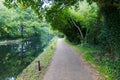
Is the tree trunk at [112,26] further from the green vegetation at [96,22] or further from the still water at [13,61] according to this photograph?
the still water at [13,61]

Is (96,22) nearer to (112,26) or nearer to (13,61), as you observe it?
(13,61)

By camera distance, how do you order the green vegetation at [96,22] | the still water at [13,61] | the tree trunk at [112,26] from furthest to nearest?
the still water at [13,61]
the tree trunk at [112,26]
the green vegetation at [96,22]

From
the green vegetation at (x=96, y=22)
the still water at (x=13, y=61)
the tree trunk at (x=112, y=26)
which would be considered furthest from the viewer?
the still water at (x=13, y=61)

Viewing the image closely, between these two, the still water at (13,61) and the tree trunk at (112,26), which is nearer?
the tree trunk at (112,26)

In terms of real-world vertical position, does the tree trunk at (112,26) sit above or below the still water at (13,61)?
above

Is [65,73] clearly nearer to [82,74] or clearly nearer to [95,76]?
[82,74]

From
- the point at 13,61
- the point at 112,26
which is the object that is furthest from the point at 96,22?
the point at 112,26

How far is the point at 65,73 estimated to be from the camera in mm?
13852

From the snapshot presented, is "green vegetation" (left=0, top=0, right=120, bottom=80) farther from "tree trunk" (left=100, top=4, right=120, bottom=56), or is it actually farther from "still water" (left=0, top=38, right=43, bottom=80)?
"still water" (left=0, top=38, right=43, bottom=80)

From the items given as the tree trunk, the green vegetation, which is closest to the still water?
the green vegetation

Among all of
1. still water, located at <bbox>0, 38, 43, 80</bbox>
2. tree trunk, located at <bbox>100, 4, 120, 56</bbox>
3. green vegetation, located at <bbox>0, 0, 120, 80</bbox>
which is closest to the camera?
green vegetation, located at <bbox>0, 0, 120, 80</bbox>

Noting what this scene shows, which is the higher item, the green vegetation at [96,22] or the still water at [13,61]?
the green vegetation at [96,22]

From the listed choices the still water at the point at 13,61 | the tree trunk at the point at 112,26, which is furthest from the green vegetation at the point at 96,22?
the still water at the point at 13,61

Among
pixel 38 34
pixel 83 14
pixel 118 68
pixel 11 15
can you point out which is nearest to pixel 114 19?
pixel 118 68
